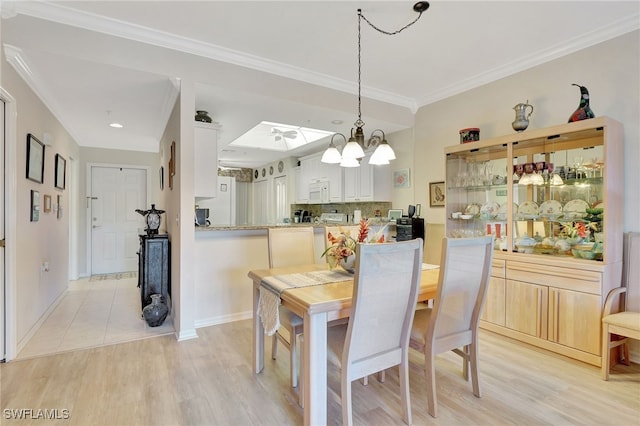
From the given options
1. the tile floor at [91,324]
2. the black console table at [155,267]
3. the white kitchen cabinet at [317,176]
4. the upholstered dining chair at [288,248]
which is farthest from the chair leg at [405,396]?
the white kitchen cabinet at [317,176]

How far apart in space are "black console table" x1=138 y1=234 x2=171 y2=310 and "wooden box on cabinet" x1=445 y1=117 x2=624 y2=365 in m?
3.27

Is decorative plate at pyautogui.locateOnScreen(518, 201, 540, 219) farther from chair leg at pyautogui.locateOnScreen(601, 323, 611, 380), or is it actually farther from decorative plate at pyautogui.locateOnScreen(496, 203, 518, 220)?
chair leg at pyautogui.locateOnScreen(601, 323, 611, 380)

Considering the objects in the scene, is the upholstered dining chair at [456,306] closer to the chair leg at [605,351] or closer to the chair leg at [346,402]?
the chair leg at [346,402]

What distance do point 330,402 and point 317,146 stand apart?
14.9 ft

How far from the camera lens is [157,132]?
4680mm

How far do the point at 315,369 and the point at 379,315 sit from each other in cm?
42

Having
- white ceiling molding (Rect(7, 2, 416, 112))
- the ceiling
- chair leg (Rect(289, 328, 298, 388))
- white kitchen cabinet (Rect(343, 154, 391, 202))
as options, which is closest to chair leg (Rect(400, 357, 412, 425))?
chair leg (Rect(289, 328, 298, 388))

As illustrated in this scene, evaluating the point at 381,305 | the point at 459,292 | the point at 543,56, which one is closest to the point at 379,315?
the point at 381,305

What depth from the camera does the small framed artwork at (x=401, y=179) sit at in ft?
14.7

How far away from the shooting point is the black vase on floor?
3121 millimetres

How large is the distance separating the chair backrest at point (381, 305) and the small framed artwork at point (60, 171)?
4.23 meters

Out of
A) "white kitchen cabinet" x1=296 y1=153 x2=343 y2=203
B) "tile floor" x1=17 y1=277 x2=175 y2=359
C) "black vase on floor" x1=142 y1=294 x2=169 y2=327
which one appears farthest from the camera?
"white kitchen cabinet" x1=296 y1=153 x2=343 y2=203

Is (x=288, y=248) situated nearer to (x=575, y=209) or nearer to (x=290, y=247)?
(x=290, y=247)

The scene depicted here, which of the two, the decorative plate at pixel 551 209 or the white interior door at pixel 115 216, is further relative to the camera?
the white interior door at pixel 115 216
